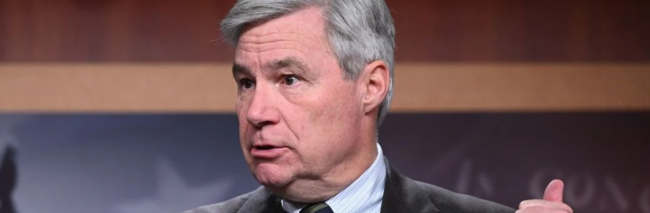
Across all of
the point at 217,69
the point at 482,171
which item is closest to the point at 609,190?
the point at 482,171

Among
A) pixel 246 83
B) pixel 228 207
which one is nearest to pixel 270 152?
pixel 246 83

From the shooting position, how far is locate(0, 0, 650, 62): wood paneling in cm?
263

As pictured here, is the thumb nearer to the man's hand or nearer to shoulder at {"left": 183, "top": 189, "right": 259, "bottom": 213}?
the man's hand

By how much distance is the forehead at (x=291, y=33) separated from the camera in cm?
173

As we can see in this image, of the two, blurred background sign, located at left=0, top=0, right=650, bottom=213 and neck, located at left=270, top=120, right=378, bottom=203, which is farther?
blurred background sign, located at left=0, top=0, right=650, bottom=213

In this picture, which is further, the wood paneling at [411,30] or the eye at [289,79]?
the wood paneling at [411,30]

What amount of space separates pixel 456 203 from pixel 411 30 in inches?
31.2

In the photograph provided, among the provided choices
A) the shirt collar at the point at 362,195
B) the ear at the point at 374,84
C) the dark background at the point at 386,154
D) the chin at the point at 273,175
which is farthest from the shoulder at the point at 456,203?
the dark background at the point at 386,154

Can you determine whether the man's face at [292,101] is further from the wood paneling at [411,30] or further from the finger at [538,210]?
the wood paneling at [411,30]

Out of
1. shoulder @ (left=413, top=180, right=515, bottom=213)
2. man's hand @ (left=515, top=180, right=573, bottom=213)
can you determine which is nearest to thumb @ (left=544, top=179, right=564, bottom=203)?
man's hand @ (left=515, top=180, right=573, bottom=213)

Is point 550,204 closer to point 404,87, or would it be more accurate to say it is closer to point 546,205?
point 546,205

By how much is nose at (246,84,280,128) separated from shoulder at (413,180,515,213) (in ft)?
1.40

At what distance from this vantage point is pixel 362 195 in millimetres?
1858

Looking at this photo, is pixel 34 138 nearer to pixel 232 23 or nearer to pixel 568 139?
pixel 232 23
